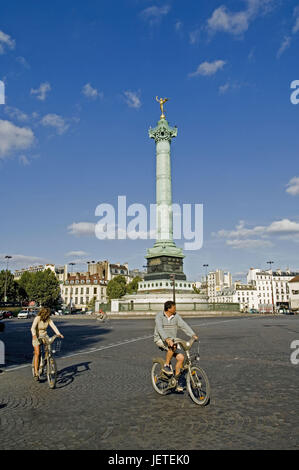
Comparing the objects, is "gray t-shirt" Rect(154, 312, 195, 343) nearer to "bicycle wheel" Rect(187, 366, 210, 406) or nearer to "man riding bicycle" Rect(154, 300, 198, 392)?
"man riding bicycle" Rect(154, 300, 198, 392)

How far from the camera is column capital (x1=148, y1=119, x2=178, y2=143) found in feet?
216

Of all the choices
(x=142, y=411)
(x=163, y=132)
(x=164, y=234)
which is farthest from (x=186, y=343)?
(x=163, y=132)

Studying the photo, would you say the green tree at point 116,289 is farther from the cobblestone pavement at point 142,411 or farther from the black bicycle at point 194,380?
the black bicycle at point 194,380

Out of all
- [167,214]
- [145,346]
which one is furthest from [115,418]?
[167,214]

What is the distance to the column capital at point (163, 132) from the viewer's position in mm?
65812

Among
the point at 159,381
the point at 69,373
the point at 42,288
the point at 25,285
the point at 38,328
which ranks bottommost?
the point at 69,373

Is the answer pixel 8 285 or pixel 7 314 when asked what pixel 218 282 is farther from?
pixel 7 314

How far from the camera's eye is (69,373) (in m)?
9.58

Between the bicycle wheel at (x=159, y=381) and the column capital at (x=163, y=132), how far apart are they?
61.2 m

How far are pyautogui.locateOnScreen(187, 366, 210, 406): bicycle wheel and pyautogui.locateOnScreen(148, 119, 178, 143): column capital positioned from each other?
62.0 m

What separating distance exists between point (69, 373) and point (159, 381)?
327 cm

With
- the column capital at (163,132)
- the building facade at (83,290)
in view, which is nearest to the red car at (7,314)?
the column capital at (163,132)
